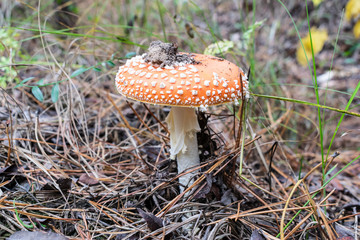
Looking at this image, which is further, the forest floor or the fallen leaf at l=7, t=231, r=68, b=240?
the forest floor

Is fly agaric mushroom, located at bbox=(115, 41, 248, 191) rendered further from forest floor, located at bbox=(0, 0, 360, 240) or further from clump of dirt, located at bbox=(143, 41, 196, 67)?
forest floor, located at bbox=(0, 0, 360, 240)

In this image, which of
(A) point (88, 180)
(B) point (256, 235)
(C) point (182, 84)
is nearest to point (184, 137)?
(C) point (182, 84)

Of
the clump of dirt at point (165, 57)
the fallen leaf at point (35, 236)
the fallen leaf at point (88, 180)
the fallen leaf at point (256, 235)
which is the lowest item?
the fallen leaf at point (256, 235)

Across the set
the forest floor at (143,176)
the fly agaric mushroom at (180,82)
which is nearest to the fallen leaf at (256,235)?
the forest floor at (143,176)

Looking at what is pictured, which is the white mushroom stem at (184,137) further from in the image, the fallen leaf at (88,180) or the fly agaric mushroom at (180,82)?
the fallen leaf at (88,180)

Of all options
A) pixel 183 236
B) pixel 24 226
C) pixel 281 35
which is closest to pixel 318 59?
pixel 281 35

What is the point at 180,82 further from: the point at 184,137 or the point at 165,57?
the point at 184,137

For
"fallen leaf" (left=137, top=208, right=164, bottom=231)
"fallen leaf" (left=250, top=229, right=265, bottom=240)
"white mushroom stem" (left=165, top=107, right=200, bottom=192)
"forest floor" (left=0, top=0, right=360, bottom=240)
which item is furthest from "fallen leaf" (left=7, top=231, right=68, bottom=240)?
"fallen leaf" (left=250, top=229, right=265, bottom=240)
